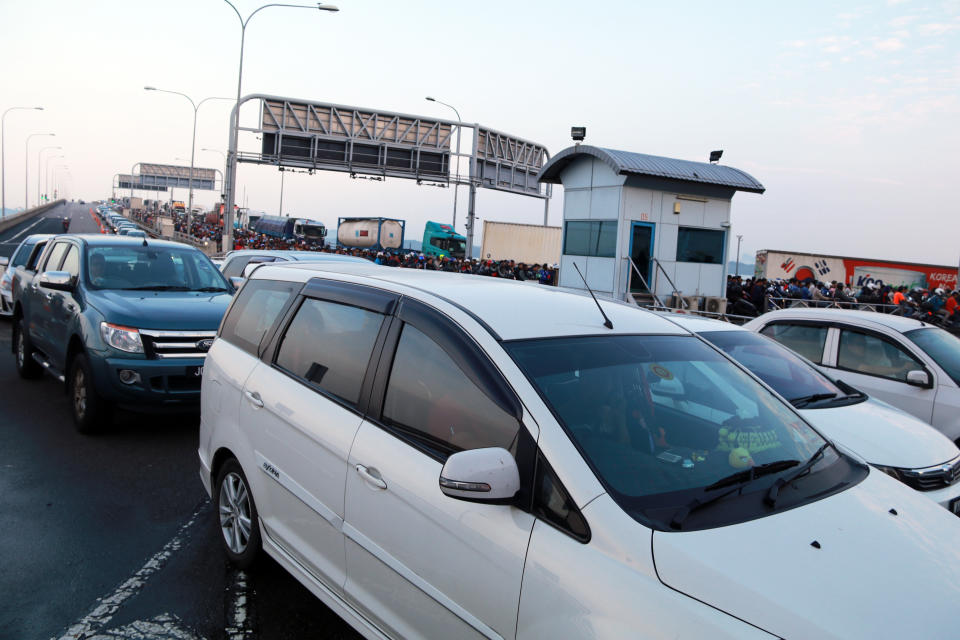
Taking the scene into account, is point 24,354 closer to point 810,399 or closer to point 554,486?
point 554,486

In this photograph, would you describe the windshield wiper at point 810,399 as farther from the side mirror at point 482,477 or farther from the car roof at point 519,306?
the side mirror at point 482,477

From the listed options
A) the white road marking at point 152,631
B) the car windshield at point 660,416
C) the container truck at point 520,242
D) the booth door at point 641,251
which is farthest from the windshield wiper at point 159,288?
the container truck at point 520,242

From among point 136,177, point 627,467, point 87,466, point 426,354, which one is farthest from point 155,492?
point 136,177

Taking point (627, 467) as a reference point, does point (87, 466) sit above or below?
below

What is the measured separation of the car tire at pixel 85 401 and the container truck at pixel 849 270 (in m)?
38.5

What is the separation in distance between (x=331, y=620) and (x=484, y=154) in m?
34.4

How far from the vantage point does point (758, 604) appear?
1764 mm

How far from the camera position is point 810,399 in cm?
502

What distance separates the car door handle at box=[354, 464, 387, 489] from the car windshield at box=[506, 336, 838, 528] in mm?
747

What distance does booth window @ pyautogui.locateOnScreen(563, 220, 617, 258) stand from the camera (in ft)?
54.4

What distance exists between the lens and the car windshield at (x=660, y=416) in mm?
2227

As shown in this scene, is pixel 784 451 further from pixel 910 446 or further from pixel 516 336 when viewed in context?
pixel 910 446

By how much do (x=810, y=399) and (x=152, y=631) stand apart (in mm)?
4597

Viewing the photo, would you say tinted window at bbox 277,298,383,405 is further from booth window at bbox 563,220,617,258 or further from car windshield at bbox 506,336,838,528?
booth window at bbox 563,220,617,258
